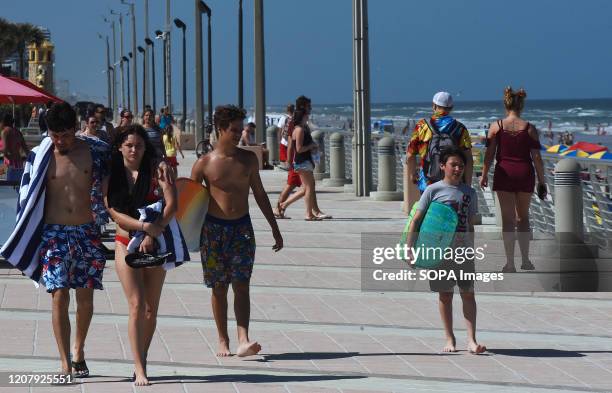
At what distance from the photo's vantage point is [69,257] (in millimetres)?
7871

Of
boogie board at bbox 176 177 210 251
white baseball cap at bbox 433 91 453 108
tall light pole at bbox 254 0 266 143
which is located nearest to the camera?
boogie board at bbox 176 177 210 251

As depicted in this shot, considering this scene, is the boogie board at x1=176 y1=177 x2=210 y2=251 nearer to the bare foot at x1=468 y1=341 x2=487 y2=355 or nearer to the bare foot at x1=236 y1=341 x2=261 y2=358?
the bare foot at x1=236 y1=341 x2=261 y2=358

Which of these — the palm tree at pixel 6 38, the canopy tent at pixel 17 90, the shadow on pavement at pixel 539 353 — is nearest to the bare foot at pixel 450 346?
the shadow on pavement at pixel 539 353

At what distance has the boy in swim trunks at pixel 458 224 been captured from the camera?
8.85 metres

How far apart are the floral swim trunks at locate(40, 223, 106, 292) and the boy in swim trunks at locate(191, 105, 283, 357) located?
1.04m

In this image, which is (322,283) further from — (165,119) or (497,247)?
(165,119)

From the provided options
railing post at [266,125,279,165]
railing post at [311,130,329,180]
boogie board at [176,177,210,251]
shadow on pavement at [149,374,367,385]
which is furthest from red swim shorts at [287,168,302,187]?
railing post at [266,125,279,165]

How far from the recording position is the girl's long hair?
7.79 m

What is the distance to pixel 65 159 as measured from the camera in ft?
26.2

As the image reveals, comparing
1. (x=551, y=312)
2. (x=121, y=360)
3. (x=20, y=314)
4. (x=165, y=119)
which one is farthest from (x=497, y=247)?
(x=165, y=119)

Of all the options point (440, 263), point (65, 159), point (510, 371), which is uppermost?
point (65, 159)

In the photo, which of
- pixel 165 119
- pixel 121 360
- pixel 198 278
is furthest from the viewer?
pixel 165 119

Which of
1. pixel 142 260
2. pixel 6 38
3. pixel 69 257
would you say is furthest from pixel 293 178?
pixel 6 38

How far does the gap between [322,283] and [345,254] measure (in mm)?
2373
